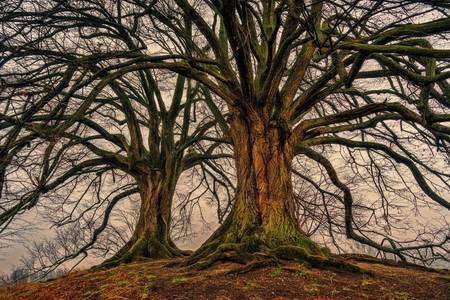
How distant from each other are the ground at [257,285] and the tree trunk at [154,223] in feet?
7.58

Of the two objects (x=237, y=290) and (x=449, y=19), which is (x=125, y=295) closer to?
(x=237, y=290)

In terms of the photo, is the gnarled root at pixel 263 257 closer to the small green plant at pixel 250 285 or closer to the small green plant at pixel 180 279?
the small green plant at pixel 250 285

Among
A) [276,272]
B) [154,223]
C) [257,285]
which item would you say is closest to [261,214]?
[276,272]

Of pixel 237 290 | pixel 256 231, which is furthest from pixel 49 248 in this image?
pixel 237 290

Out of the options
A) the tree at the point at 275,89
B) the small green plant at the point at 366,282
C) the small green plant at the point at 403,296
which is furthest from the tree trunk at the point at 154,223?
the small green plant at the point at 403,296

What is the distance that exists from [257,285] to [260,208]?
169 cm

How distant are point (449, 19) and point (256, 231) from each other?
3535mm

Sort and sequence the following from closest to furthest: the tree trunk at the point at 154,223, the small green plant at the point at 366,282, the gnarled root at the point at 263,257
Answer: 1. the small green plant at the point at 366,282
2. the gnarled root at the point at 263,257
3. the tree trunk at the point at 154,223

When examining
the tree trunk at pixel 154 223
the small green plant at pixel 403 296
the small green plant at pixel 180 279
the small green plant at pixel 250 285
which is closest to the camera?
the small green plant at pixel 403 296

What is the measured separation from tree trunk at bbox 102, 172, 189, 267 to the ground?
2.31m

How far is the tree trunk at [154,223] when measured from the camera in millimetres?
7156

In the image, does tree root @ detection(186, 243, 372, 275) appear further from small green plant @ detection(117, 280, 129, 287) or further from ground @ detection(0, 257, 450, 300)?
small green plant @ detection(117, 280, 129, 287)

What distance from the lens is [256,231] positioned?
16.8 ft

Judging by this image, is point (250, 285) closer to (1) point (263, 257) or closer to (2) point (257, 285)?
(2) point (257, 285)
